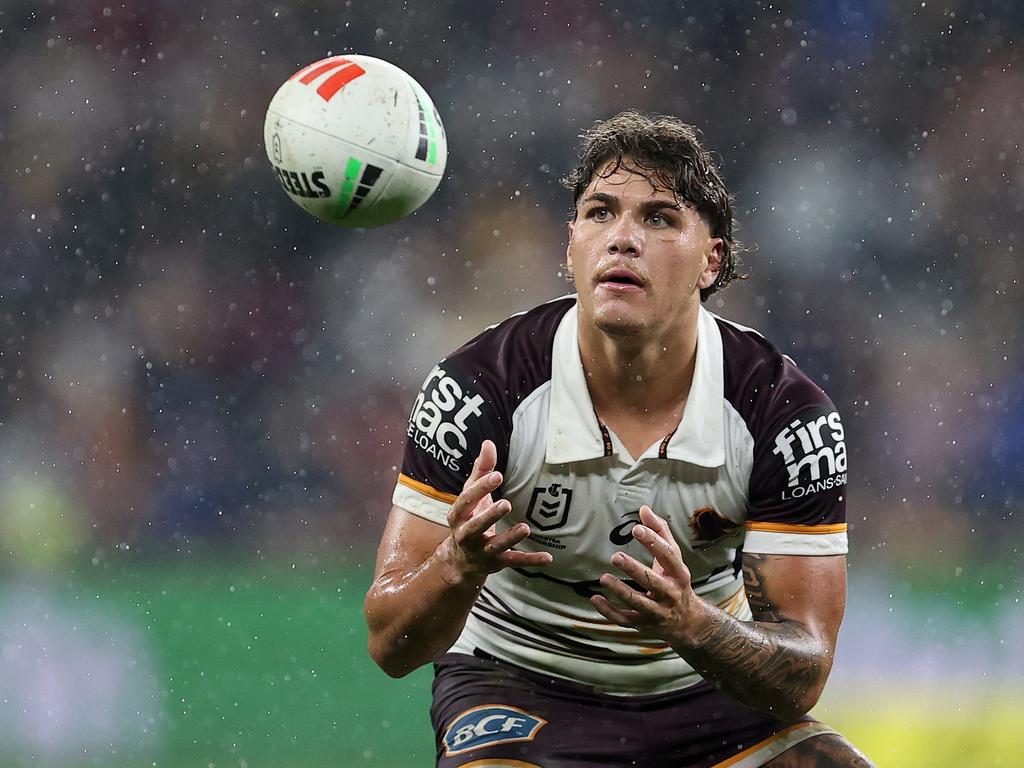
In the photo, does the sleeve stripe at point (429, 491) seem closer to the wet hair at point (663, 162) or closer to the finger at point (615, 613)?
the finger at point (615, 613)

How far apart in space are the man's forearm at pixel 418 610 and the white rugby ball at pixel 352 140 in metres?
1.10

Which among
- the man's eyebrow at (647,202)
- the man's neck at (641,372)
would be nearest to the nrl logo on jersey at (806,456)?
the man's neck at (641,372)

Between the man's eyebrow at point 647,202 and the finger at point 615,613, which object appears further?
the man's eyebrow at point 647,202

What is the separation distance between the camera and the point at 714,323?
144 inches

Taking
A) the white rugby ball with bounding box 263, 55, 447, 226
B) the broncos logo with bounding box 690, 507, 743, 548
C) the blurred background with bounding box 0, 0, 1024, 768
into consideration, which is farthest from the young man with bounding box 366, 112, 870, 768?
the blurred background with bounding box 0, 0, 1024, 768

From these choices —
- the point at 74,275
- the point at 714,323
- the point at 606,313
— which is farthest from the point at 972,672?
the point at 74,275

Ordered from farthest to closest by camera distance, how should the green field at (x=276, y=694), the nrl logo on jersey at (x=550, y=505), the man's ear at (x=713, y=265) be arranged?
the green field at (x=276, y=694), the man's ear at (x=713, y=265), the nrl logo on jersey at (x=550, y=505)

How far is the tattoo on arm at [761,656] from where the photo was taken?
308cm

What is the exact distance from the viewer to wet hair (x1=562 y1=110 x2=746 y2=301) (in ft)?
11.6

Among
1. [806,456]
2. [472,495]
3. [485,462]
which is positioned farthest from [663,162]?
[472,495]

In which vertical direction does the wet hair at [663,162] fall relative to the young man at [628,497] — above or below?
above

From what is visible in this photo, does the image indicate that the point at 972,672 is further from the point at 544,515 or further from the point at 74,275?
the point at 74,275

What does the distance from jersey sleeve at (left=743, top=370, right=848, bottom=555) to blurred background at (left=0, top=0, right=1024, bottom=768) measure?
12.9 ft

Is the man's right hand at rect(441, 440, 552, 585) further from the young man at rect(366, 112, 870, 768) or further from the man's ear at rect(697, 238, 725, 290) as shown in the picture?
the man's ear at rect(697, 238, 725, 290)
